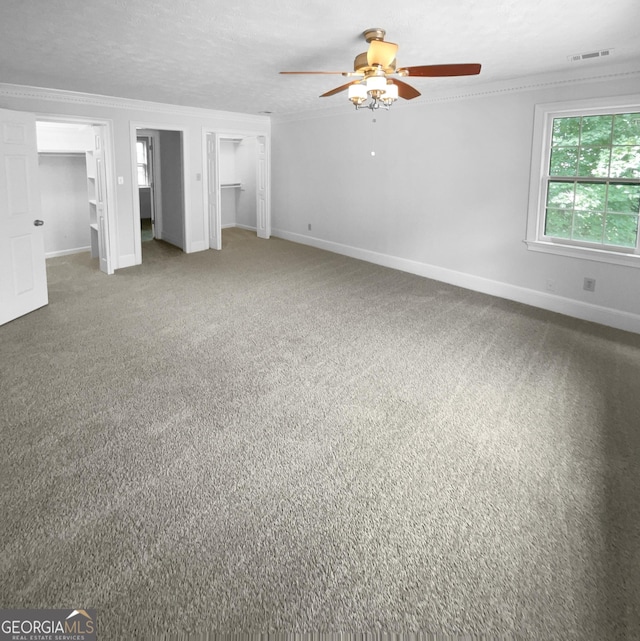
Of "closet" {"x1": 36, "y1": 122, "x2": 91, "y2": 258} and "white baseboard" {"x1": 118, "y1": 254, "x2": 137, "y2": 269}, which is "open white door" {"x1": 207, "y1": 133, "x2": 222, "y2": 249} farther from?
"closet" {"x1": 36, "y1": 122, "x2": 91, "y2": 258}

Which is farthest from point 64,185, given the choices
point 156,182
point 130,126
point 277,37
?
point 277,37

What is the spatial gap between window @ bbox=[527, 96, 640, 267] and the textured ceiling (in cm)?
51

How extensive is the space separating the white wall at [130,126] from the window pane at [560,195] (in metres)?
5.40

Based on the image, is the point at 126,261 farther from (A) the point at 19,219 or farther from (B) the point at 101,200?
(A) the point at 19,219

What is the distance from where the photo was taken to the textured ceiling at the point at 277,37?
3.12 m

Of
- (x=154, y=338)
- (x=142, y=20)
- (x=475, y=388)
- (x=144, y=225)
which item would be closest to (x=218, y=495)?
(x=475, y=388)

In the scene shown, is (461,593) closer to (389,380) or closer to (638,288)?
(389,380)

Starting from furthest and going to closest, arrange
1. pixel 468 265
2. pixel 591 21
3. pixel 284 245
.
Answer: pixel 284 245 → pixel 468 265 → pixel 591 21

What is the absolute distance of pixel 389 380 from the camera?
3664mm

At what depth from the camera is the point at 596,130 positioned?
4871 mm

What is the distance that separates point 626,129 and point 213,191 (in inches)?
239

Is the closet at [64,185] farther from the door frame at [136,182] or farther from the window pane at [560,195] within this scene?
the window pane at [560,195]

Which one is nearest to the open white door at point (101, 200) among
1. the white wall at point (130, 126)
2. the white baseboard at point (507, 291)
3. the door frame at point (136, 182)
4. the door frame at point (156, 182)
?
the white wall at point (130, 126)

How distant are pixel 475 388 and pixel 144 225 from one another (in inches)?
378
